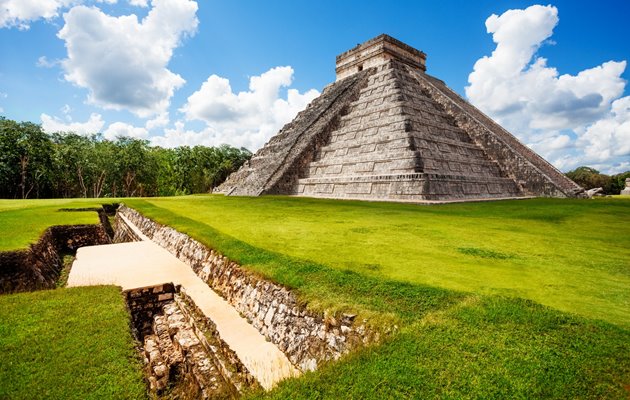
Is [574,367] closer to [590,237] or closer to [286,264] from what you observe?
[286,264]

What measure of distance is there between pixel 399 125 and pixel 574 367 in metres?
16.2

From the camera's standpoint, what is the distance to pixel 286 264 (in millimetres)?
5254

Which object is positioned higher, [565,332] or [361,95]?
[361,95]

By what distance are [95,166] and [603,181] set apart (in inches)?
2445

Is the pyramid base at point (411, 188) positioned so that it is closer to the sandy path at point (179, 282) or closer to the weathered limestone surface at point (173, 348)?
the sandy path at point (179, 282)

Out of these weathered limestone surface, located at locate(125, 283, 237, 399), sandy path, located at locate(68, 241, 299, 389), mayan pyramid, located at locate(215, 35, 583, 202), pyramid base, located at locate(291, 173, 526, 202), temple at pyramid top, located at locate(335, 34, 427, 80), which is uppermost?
temple at pyramid top, located at locate(335, 34, 427, 80)

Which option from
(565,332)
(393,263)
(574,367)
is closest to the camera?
(574,367)

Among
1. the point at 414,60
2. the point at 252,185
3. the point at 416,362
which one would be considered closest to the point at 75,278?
the point at 416,362

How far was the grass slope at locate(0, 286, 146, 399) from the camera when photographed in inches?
118

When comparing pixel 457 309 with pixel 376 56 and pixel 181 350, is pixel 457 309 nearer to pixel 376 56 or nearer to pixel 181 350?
pixel 181 350

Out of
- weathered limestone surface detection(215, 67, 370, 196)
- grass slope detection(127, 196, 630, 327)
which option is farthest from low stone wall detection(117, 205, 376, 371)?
weathered limestone surface detection(215, 67, 370, 196)

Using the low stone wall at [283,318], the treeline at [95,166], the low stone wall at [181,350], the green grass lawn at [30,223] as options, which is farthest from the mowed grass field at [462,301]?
the treeline at [95,166]

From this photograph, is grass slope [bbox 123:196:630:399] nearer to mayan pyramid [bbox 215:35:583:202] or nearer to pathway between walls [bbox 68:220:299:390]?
pathway between walls [bbox 68:220:299:390]

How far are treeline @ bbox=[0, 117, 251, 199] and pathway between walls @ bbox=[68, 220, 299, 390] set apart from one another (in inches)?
1195
